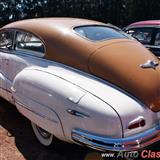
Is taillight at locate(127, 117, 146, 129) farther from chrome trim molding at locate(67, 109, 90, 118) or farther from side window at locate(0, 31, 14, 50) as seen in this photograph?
side window at locate(0, 31, 14, 50)

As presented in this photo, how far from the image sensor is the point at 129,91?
3918 millimetres

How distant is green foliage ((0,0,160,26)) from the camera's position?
32750 mm

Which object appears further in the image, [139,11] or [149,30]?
[139,11]

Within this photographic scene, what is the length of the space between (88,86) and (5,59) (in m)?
2.01

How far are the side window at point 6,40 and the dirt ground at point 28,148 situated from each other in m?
1.22

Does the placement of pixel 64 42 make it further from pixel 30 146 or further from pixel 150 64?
pixel 30 146

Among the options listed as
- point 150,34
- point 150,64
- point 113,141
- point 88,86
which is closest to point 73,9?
point 150,34

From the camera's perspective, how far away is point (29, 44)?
5.12 m

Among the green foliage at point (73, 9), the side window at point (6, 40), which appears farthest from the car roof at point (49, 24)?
the green foliage at point (73, 9)

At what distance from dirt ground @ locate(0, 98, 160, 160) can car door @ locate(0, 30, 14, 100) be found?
513 millimetres

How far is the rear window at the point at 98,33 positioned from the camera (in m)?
4.64

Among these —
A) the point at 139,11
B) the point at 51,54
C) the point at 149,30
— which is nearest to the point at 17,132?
the point at 51,54

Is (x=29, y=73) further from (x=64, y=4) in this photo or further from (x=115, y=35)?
(x=64, y=4)

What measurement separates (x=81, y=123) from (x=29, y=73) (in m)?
1.14
